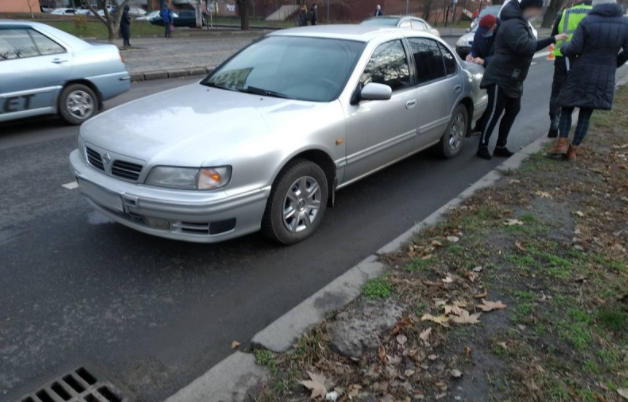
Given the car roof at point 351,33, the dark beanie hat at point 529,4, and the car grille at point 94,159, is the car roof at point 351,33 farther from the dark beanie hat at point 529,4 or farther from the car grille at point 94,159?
the car grille at point 94,159

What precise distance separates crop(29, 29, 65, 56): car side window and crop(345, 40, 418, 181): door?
16.8 feet

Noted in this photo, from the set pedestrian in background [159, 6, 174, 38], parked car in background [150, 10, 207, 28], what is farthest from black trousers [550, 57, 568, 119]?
parked car in background [150, 10, 207, 28]

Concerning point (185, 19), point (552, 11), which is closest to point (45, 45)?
point (185, 19)

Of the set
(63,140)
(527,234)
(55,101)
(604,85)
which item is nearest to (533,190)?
(527,234)

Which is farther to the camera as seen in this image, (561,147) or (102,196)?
(561,147)

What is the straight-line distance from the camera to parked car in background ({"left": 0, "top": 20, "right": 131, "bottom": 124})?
23.1 ft

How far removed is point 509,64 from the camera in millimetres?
6039

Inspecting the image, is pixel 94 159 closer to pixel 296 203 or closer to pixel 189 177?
pixel 189 177

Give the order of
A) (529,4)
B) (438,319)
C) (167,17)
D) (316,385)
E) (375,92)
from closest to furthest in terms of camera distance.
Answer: (316,385), (438,319), (375,92), (529,4), (167,17)

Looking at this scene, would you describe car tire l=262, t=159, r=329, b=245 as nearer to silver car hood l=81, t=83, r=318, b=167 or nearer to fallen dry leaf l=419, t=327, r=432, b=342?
silver car hood l=81, t=83, r=318, b=167

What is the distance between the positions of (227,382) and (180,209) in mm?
1258

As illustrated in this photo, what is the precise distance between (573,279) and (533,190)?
1909 millimetres

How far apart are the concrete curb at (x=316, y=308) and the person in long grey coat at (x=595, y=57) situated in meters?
3.69

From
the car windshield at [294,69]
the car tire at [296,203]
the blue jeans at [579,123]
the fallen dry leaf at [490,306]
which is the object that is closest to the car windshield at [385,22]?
the blue jeans at [579,123]
